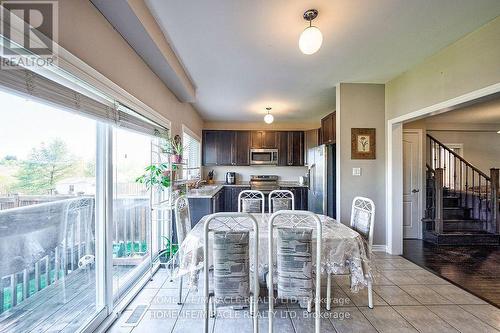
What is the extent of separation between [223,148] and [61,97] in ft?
15.8

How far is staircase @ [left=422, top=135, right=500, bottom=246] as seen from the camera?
4035mm

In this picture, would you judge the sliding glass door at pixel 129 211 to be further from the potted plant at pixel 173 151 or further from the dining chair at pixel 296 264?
the dining chair at pixel 296 264

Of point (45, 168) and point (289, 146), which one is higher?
point (289, 146)

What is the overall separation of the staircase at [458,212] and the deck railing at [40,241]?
16.9 feet

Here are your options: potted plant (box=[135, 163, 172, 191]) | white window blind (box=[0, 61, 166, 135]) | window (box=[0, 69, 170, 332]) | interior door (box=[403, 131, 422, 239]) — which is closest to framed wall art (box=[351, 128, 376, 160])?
interior door (box=[403, 131, 422, 239])

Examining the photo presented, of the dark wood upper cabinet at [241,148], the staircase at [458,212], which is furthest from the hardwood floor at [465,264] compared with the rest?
the dark wood upper cabinet at [241,148]

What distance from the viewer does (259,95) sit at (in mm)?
4137

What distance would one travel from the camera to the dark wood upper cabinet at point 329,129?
13.2 feet

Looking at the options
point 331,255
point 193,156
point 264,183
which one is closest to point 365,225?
point 331,255

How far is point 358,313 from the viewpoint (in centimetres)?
209

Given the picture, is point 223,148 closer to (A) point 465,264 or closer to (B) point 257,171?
(B) point 257,171

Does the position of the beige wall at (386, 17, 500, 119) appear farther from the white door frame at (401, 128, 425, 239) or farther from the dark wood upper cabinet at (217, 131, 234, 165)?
the dark wood upper cabinet at (217, 131, 234, 165)

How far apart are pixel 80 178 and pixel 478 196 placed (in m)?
6.31
